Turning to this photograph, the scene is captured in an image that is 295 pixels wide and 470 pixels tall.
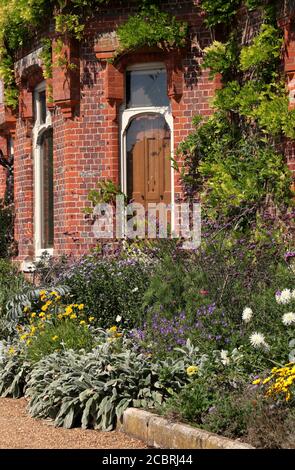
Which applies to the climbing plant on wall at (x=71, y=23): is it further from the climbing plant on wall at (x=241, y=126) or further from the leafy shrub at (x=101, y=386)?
the leafy shrub at (x=101, y=386)

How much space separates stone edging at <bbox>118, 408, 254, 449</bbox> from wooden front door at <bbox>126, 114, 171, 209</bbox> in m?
6.51

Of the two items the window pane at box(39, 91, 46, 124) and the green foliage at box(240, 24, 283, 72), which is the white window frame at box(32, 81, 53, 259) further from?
the green foliage at box(240, 24, 283, 72)

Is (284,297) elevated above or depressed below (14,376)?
above

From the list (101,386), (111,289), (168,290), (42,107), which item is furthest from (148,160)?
(101,386)

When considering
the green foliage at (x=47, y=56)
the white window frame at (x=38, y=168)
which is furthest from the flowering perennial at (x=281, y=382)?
the white window frame at (x=38, y=168)

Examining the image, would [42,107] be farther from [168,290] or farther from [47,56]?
[168,290]

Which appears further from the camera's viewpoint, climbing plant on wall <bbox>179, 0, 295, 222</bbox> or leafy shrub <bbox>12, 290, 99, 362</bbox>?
climbing plant on wall <bbox>179, 0, 295, 222</bbox>

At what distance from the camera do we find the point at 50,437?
7672 millimetres

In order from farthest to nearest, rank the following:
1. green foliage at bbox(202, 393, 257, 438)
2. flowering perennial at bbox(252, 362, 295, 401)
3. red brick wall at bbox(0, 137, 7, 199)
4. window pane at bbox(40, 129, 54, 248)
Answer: red brick wall at bbox(0, 137, 7, 199) < window pane at bbox(40, 129, 54, 248) < green foliage at bbox(202, 393, 257, 438) < flowering perennial at bbox(252, 362, 295, 401)

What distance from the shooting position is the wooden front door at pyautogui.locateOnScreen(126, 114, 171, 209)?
45.5ft

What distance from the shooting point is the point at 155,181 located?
13.9 meters

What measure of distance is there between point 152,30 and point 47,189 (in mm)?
3504

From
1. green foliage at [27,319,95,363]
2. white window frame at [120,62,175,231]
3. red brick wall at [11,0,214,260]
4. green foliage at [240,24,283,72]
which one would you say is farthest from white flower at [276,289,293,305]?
white window frame at [120,62,175,231]

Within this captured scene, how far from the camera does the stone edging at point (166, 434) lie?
6.49 meters
